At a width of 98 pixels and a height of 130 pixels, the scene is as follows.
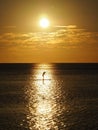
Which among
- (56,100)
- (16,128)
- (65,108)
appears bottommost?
(16,128)

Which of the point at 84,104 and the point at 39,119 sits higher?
the point at 84,104

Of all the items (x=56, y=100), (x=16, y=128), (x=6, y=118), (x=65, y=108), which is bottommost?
(x=16, y=128)

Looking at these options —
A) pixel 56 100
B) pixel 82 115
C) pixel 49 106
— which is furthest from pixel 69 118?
pixel 56 100

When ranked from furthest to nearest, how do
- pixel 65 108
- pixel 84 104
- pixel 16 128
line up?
pixel 84 104
pixel 65 108
pixel 16 128

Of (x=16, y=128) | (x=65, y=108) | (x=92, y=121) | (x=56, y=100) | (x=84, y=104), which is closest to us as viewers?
(x=16, y=128)

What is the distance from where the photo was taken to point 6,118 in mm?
34156

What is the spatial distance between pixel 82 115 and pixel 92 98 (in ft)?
45.7

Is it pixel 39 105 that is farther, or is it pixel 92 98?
pixel 92 98

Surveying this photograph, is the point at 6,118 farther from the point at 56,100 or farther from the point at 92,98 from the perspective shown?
the point at 92,98

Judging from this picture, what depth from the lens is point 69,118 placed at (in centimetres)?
3400

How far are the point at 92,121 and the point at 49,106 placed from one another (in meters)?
9.64

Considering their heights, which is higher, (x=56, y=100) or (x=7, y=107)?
(x=56, y=100)

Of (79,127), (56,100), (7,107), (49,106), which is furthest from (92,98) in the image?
(79,127)

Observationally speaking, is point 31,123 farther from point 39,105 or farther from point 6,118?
point 39,105
